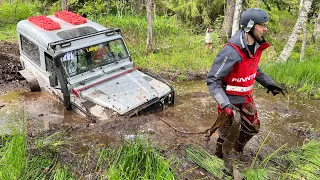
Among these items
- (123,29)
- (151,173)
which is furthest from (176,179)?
(123,29)

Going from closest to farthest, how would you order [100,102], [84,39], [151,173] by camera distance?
[151,173]
[100,102]
[84,39]

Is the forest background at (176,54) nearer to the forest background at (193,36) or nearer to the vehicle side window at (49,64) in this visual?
the forest background at (193,36)

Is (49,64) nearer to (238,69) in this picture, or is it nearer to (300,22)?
(238,69)

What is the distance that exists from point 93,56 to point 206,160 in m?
3.55

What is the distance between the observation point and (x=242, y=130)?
442 cm

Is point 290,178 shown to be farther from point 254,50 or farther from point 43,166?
point 43,166

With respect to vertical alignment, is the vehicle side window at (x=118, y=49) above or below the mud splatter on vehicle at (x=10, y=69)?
above

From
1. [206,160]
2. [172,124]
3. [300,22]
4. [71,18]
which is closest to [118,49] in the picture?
[71,18]

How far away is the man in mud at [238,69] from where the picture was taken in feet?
12.0

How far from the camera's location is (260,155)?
4.70 metres

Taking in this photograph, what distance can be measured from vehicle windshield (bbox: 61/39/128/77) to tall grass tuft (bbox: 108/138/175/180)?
2.84 m

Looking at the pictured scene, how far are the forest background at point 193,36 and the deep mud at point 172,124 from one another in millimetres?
1059

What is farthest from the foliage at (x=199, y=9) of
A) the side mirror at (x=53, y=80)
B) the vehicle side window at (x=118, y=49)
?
the side mirror at (x=53, y=80)

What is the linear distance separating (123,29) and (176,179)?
9.59m
